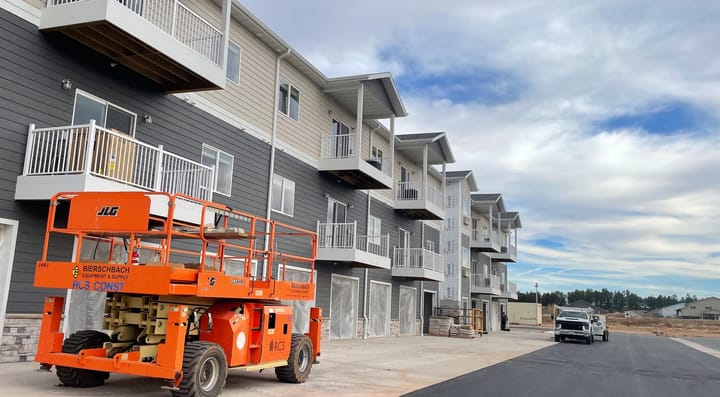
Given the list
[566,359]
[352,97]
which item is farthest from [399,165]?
[566,359]

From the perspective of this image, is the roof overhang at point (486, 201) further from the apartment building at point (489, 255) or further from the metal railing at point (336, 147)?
the metal railing at point (336, 147)

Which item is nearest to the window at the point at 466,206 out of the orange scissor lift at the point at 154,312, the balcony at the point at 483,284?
the balcony at the point at 483,284

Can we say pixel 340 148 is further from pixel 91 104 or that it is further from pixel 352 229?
pixel 91 104

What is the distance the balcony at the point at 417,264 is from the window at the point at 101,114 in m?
16.3

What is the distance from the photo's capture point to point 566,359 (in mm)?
19562

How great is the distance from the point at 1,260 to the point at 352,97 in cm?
1422

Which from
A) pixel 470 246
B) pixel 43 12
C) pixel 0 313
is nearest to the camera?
pixel 0 313

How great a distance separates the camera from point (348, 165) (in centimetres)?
2064

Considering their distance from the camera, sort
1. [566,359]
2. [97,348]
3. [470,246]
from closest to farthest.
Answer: [97,348]
[566,359]
[470,246]

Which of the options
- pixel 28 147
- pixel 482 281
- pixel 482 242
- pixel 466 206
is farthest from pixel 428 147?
pixel 28 147

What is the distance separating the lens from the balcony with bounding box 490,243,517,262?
162ft

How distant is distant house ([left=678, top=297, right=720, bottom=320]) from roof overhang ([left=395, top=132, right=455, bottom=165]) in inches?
4414

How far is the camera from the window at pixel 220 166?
51.2 feet

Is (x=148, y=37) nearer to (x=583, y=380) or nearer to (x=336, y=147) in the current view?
(x=336, y=147)
